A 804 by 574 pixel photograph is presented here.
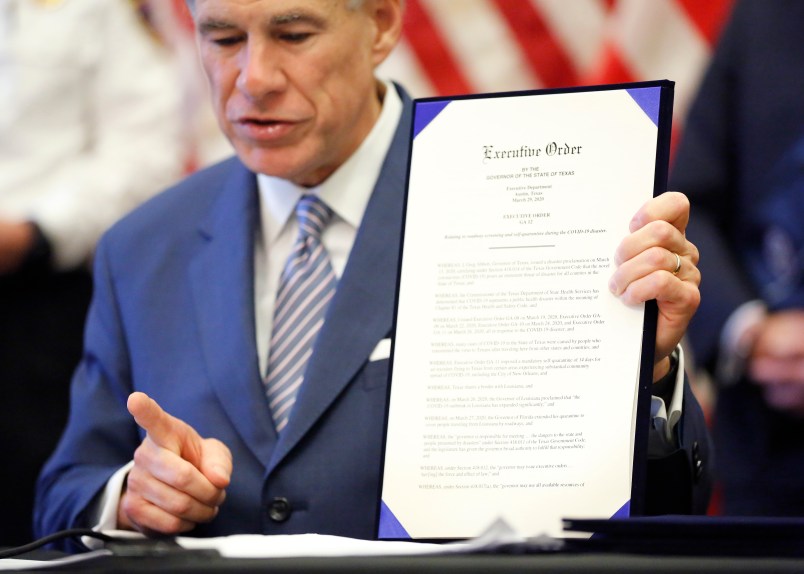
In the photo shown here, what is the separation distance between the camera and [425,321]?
178 cm

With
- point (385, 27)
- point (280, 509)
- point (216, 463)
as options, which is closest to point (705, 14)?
point (385, 27)

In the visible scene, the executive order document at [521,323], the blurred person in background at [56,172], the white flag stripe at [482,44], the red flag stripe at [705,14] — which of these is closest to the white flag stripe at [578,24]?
the white flag stripe at [482,44]

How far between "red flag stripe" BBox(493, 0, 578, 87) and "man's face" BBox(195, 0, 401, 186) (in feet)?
5.56

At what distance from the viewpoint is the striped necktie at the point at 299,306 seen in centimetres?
216

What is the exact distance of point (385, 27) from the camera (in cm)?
238

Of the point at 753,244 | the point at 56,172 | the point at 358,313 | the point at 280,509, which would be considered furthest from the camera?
the point at 56,172

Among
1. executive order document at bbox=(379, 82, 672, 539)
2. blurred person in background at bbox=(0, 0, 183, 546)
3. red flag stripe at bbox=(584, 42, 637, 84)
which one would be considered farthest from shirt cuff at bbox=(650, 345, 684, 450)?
red flag stripe at bbox=(584, 42, 637, 84)

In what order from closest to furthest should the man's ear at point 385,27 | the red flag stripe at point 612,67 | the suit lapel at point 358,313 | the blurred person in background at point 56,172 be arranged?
the suit lapel at point 358,313 → the man's ear at point 385,27 → the blurred person in background at point 56,172 → the red flag stripe at point 612,67

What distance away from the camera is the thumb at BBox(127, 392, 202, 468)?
1807 millimetres

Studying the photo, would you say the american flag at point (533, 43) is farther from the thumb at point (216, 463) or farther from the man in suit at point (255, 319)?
the thumb at point (216, 463)

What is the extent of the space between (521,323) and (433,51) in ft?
7.82

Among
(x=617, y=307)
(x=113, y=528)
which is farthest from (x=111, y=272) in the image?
(x=617, y=307)

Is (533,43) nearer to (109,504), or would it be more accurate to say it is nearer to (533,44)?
(533,44)

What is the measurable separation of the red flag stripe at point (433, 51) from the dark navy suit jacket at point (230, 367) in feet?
5.13
